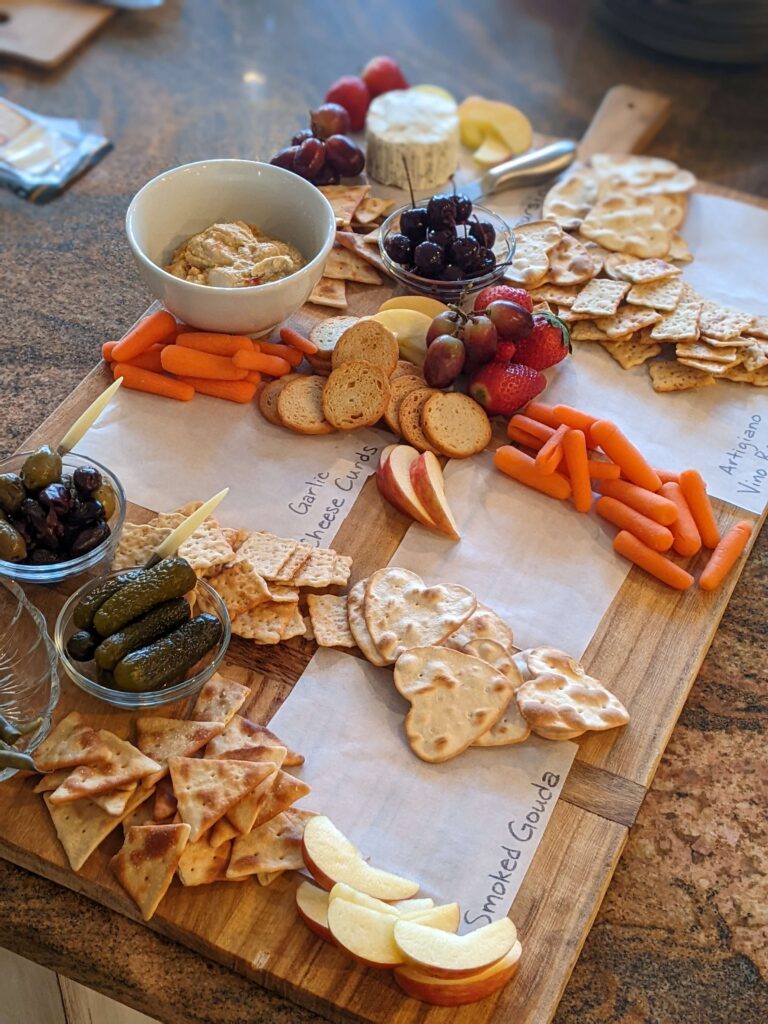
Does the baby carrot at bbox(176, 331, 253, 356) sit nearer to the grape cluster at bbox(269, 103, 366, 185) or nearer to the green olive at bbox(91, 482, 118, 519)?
the green olive at bbox(91, 482, 118, 519)

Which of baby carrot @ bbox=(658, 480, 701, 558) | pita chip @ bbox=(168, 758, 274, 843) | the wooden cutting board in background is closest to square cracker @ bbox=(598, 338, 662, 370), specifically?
baby carrot @ bbox=(658, 480, 701, 558)

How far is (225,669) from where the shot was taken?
1371 millimetres

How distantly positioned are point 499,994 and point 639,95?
2033 millimetres

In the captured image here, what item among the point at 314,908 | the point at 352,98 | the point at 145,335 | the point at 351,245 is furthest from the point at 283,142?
the point at 314,908

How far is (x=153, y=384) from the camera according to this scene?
5.61ft

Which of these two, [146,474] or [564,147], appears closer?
[146,474]

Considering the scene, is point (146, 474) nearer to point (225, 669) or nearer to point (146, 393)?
point (146, 393)

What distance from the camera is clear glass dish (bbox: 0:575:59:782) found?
1250 mm

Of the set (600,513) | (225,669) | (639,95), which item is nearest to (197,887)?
(225,669)

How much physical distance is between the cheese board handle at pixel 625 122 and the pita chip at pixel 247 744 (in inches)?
60.8

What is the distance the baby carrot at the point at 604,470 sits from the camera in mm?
1621

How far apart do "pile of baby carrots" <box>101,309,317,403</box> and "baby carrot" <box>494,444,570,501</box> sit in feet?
1.25

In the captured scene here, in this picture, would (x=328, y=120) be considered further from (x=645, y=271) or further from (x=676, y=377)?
(x=676, y=377)

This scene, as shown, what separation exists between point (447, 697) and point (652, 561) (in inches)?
15.9
